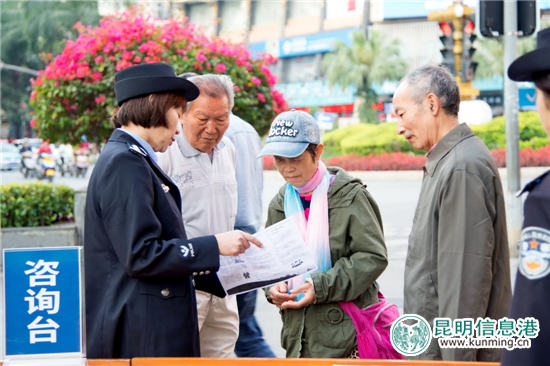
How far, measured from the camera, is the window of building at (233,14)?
155 feet

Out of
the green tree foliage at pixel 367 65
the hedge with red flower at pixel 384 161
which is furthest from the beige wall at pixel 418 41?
the hedge with red flower at pixel 384 161

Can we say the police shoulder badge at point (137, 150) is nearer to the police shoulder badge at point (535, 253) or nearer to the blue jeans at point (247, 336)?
the police shoulder badge at point (535, 253)

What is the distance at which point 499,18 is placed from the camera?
6793mm

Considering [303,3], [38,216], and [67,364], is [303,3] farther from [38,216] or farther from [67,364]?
[67,364]

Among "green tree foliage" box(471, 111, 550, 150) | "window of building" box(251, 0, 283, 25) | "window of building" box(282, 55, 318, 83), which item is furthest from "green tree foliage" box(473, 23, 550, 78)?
"window of building" box(251, 0, 283, 25)

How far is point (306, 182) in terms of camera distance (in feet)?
8.30

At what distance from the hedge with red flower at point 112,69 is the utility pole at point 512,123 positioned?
288 cm

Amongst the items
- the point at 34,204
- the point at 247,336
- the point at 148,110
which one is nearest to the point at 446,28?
the point at 34,204

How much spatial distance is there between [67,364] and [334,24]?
144ft

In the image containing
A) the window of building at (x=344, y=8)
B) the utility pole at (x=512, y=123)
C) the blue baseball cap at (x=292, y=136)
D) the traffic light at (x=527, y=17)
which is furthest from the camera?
the window of building at (x=344, y=8)

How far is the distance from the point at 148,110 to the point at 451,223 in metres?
1.16

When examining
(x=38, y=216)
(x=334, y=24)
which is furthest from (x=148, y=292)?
(x=334, y=24)
